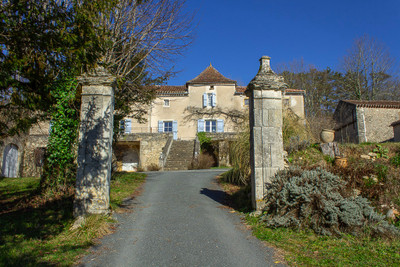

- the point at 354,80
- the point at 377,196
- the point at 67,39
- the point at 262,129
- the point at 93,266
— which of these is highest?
the point at 354,80

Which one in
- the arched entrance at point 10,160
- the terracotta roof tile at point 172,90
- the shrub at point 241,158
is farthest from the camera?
the terracotta roof tile at point 172,90

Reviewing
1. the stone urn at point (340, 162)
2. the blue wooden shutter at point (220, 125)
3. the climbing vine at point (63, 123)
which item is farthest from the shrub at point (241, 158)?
the blue wooden shutter at point (220, 125)

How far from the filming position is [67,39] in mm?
4527

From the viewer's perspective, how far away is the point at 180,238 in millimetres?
5062

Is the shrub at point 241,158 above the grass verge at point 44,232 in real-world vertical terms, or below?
above

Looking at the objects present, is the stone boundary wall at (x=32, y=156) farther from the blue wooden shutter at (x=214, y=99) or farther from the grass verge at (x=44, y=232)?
the blue wooden shutter at (x=214, y=99)

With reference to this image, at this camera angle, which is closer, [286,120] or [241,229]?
[241,229]

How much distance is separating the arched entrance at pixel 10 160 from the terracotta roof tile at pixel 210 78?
14.0m

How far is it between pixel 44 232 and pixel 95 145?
1754 mm

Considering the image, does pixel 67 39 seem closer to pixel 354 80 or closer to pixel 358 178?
pixel 358 178

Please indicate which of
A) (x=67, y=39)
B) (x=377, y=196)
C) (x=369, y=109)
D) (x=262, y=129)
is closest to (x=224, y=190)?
(x=262, y=129)

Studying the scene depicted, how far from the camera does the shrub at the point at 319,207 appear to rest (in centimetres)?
498

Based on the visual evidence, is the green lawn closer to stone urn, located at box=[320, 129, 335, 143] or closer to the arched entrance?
stone urn, located at box=[320, 129, 335, 143]

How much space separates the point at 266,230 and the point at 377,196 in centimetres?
323
